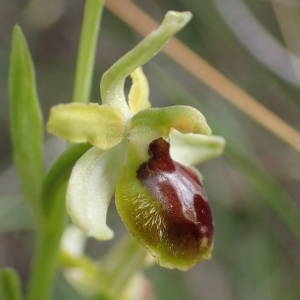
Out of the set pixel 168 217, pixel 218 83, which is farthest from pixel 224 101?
pixel 168 217

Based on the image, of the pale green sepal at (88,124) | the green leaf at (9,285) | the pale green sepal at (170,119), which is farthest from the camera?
the green leaf at (9,285)

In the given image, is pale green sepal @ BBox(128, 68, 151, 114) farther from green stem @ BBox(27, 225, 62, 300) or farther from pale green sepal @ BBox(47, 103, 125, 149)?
green stem @ BBox(27, 225, 62, 300)

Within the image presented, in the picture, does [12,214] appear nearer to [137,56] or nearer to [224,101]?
[137,56]

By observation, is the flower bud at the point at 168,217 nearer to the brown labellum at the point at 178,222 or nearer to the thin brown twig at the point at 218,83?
the brown labellum at the point at 178,222

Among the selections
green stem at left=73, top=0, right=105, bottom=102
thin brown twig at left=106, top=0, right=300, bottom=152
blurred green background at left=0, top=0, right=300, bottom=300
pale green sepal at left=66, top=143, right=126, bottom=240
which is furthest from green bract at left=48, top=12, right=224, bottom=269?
blurred green background at left=0, top=0, right=300, bottom=300

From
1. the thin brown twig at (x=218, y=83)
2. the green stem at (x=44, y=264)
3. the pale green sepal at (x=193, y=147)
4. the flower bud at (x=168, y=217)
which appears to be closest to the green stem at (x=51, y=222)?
the green stem at (x=44, y=264)

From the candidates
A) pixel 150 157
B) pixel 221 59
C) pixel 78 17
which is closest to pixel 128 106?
pixel 150 157

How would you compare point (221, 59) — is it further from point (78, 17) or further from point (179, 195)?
point (179, 195)
